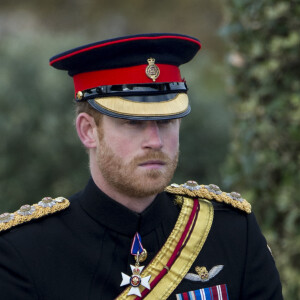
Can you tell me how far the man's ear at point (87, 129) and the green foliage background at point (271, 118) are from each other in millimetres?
1727

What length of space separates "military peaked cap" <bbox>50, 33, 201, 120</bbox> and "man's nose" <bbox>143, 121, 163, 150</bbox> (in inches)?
2.0

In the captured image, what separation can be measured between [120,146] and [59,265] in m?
0.62

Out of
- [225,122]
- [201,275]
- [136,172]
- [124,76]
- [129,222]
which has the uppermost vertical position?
[124,76]

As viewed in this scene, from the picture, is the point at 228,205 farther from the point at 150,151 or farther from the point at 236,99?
the point at 236,99

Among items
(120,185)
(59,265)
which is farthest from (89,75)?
(59,265)

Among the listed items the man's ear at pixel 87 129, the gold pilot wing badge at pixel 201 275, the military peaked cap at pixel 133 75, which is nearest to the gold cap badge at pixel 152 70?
the military peaked cap at pixel 133 75

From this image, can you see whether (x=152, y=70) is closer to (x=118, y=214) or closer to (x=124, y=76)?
(x=124, y=76)

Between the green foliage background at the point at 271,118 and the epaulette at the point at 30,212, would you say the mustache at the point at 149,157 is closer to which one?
the epaulette at the point at 30,212

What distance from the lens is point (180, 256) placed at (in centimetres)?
316

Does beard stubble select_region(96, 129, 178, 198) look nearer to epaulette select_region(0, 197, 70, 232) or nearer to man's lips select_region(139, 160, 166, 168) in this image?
man's lips select_region(139, 160, 166, 168)

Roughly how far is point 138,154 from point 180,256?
65 cm

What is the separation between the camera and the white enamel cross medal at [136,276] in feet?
9.80

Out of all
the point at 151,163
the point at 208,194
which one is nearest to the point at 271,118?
the point at 208,194

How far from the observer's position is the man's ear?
3018 millimetres
